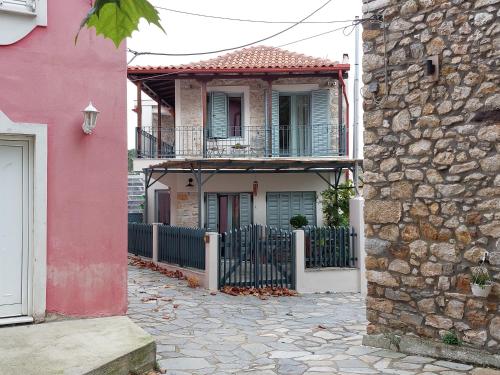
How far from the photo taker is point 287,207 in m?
15.2

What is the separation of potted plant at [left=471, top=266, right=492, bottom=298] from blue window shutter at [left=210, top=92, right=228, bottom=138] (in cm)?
1104

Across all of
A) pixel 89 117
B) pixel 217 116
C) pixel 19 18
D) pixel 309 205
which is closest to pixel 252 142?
pixel 217 116

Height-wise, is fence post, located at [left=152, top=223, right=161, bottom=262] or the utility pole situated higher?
the utility pole

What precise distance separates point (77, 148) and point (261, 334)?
3.26 meters

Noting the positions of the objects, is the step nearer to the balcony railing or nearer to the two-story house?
the two-story house

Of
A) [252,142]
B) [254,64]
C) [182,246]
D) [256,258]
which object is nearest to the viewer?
[256,258]

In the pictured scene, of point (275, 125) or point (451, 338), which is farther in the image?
point (275, 125)

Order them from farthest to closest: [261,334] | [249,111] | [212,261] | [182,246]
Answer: [249,111]
[182,246]
[212,261]
[261,334]

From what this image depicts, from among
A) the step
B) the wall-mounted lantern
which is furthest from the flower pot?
the wall-mounted lantern

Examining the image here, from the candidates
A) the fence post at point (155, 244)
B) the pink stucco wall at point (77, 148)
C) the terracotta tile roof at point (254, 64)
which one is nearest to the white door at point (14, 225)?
the pink stucco wall at point (77, 148)

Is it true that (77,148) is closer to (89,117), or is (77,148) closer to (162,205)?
(89,117)

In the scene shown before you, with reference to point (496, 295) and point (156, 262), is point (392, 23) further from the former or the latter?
point (156, 262)

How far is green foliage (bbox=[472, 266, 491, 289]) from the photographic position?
4.66 meters

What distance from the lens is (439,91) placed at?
5168 mm
